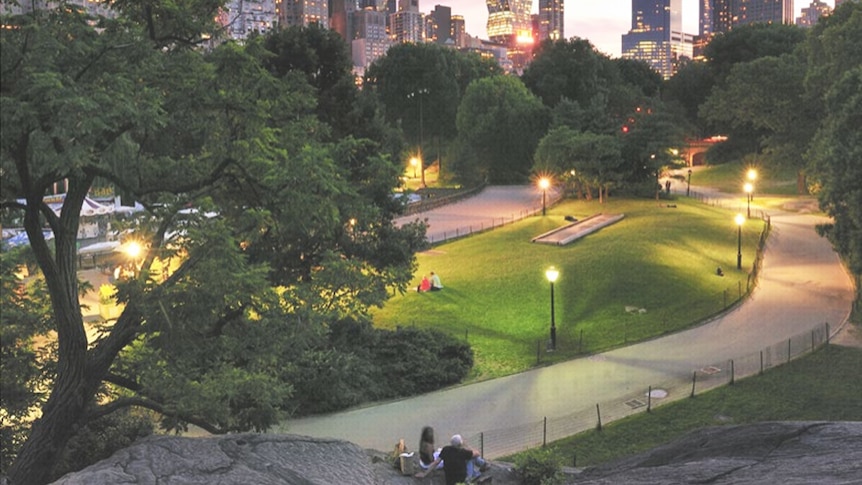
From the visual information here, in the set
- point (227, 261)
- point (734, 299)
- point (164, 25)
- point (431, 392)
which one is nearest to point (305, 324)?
point (227, 261)

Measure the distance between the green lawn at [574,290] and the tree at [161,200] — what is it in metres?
11.1

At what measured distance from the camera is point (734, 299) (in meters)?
30.6

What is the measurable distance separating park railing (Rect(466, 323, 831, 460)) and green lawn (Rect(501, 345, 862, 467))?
1.43ft

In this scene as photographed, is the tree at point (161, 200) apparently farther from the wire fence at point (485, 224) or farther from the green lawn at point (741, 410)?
the wire fence at point (485, 224)

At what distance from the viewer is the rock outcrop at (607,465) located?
787cm

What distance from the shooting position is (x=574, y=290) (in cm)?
3131

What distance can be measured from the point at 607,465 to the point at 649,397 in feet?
27.4

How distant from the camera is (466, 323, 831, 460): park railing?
667 inches

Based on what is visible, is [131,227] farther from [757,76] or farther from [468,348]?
[757,76]

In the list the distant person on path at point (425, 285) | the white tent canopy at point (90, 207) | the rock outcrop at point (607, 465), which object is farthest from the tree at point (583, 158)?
the rock outcrop at point (607, 465)

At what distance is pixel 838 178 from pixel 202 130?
24.5 metres

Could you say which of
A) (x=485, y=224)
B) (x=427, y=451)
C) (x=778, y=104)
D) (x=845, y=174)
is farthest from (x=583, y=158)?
(x=427, y=451)

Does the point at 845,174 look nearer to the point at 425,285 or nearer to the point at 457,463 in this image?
the point at 425,285

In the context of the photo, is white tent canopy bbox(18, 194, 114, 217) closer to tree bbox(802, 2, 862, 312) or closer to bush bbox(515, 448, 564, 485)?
bush bbox(515, 448, 564, 485)
